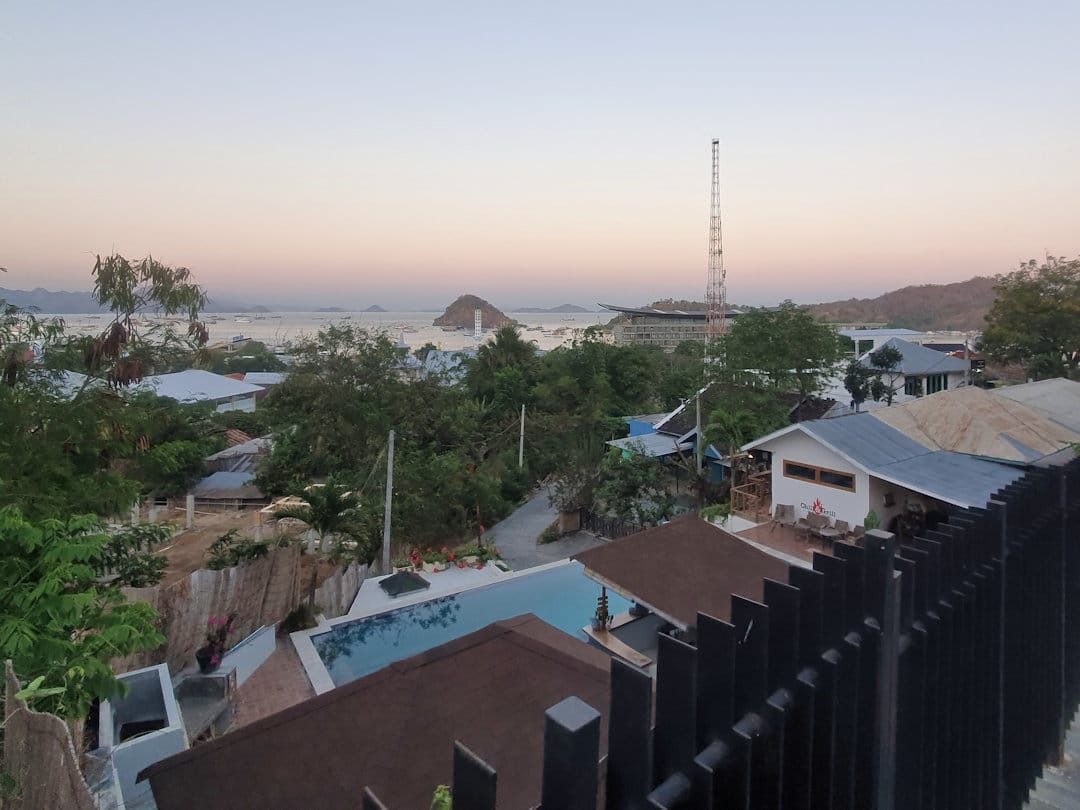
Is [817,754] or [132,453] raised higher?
[817,754]

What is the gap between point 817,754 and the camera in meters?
1.22

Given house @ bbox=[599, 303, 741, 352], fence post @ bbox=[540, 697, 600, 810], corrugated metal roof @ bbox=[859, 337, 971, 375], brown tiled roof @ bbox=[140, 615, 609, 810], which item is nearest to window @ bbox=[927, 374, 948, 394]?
corrugated metal roof @ bbox=[859, 337, 971, 375]

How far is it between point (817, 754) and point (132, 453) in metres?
7.76

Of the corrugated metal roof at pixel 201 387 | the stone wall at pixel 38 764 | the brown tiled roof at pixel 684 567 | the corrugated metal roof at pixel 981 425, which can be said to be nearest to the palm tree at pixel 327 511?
the brown tiled roof at pixel 684 567

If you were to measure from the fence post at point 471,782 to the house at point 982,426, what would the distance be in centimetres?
1538

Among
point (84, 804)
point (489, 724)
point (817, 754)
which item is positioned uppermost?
point (817, 754)

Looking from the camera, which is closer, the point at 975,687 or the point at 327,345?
the point at 975,687

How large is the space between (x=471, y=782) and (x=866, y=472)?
1345 centimetres

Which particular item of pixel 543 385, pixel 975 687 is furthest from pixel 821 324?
pixel 975 687

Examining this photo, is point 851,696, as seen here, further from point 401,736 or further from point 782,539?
point 782,539

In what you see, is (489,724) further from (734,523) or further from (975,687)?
(734,523)

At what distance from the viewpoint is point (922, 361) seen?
31.6 meters

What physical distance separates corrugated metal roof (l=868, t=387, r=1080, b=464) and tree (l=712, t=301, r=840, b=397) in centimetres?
526

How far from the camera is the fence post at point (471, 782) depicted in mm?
741
